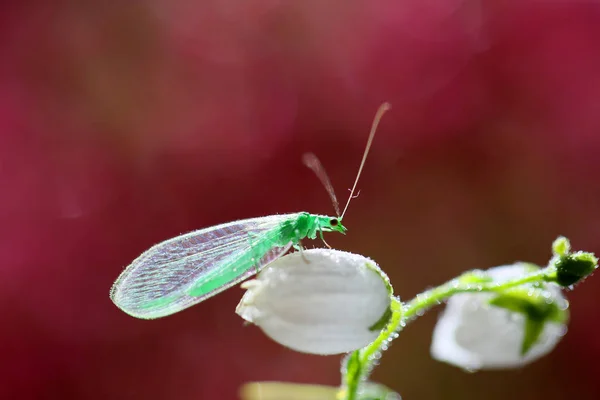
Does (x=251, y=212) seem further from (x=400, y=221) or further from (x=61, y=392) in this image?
(x=61, y=392)

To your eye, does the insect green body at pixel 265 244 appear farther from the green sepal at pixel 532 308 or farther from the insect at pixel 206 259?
the green sepal at pixel 532 308

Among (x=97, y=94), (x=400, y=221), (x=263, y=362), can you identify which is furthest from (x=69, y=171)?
(x=400, y=221)

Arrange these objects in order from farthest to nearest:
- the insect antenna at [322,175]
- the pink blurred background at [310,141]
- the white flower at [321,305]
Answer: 1. the pink blurred background at [310,141]
2. the insect antenna at [322,175]
3. the white flower at [321,305]

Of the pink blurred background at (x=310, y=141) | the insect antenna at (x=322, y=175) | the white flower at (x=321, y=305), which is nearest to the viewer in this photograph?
the white flower at (x=321, y=305)

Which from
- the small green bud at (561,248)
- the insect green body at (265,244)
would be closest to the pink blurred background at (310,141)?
the insect green body at (265,244)

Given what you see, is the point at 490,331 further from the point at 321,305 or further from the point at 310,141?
the point at 310,141

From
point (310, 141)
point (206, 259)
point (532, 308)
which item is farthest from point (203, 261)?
point (310, 141)
